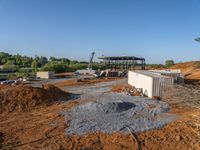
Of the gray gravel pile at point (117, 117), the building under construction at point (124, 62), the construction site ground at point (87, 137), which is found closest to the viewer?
the construction site ground at point (87, 137)

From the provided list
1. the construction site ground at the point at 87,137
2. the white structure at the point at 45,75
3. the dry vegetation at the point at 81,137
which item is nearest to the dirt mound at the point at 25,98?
the dry vegetation at the point at 81,137

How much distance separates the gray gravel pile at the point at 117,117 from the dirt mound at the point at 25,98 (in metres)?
3.22

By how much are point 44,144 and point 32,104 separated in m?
6.61

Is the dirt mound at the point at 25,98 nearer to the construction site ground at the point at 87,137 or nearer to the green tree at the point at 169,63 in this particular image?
the construction site ground at the point at 87,137

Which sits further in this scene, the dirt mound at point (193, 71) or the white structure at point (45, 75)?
the white structure at point (45, 75)

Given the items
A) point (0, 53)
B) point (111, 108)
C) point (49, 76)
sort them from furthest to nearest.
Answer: point (0, 53) → point (49, 76) → point (111, 108)

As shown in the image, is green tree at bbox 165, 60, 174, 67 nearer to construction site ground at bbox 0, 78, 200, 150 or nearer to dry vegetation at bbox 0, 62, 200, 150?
dry vegetation at bbox 0, 62, 200, 150

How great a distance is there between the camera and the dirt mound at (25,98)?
1412 cm

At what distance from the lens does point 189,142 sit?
8.55 meters

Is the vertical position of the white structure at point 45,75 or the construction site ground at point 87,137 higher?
the white structure at point 45,75

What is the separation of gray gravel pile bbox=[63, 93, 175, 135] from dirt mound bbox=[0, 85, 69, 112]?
3.22m

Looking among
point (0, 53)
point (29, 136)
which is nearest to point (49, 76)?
point (29, 136)

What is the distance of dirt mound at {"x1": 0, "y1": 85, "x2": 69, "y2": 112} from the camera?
14.1 m

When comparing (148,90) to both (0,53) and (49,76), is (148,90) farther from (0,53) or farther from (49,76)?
(0,53)
